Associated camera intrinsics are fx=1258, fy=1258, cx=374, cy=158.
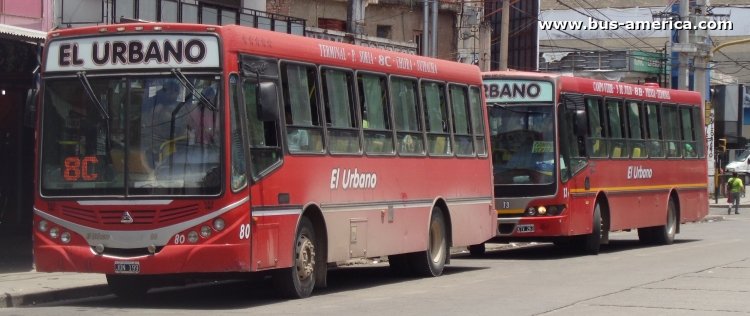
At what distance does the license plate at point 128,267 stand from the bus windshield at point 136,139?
72 centimetres

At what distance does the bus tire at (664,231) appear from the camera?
2678 centimetres

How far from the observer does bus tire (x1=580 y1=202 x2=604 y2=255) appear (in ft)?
75.5

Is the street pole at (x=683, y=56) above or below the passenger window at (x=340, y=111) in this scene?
above

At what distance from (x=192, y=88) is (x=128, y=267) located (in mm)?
1950

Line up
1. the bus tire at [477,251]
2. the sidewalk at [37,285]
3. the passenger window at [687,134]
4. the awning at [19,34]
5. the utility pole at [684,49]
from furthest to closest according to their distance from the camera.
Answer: the utility pole at [684,49] → the passenger window at [687,134] → the bus tire at [477,251] → the awning at [19,34] → the sidewalk at [37,285]

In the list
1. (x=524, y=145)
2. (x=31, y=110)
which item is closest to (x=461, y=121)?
(x=524, y=145)

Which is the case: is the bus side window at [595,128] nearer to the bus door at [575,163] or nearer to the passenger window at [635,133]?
the bus door at [575,163]

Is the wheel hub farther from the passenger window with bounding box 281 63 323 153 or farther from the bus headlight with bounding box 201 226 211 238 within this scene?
the bus headlight with bounding box 201 226 211 238

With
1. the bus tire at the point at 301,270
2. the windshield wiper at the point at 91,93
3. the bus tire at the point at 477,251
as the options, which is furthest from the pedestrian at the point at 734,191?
the windshield wiper at the point at 91,93

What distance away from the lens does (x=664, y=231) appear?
26750 millimetres

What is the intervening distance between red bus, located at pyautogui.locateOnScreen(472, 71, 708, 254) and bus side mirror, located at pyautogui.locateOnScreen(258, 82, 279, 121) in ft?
30.9

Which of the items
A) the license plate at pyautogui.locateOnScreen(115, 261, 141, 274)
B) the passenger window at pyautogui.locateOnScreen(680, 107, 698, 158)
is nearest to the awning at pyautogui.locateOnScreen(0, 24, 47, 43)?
the license plate at pyautogui.locateOnScreen(115, 261, 141, 274)

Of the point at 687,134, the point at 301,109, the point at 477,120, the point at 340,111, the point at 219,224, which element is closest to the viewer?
the point at 219,224

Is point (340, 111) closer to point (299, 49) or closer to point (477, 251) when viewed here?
point (299, 49)
